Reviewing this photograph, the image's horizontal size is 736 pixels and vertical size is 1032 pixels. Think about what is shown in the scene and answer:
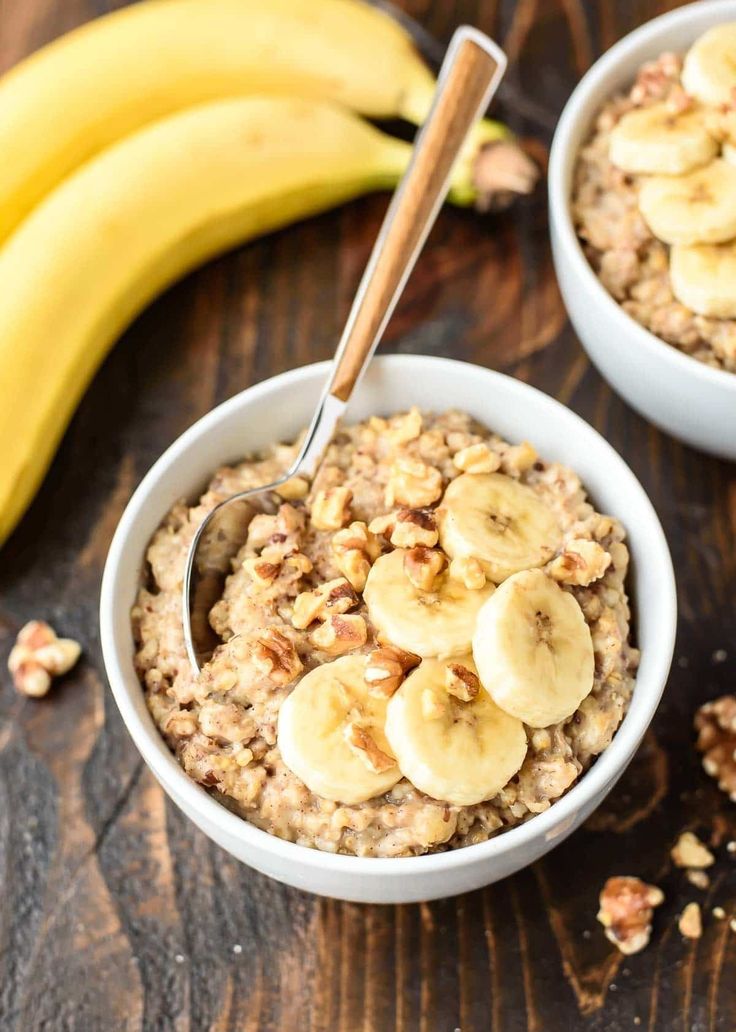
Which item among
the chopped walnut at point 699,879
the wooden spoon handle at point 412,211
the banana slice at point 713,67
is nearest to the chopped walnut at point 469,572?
the wooden spoon handle at point 412,211

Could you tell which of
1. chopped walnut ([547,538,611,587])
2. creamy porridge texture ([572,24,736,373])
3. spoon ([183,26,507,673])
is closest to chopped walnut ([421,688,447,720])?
chopped walnut ([547,538,611,587])

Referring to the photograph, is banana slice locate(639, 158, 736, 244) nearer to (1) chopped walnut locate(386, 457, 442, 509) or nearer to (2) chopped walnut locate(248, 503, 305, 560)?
(1) chopped walnut locate(386, 457, 442, 509)

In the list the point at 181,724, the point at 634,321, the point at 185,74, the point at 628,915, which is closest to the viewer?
the point at 181,724

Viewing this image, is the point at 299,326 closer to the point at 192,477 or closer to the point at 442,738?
the point at 192,477

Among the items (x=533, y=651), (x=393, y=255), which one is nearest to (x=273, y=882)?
(x=533, y=651)

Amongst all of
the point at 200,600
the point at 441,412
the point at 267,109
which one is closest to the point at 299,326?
the point at 267,109

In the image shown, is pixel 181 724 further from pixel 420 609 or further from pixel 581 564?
pixel 581 564
